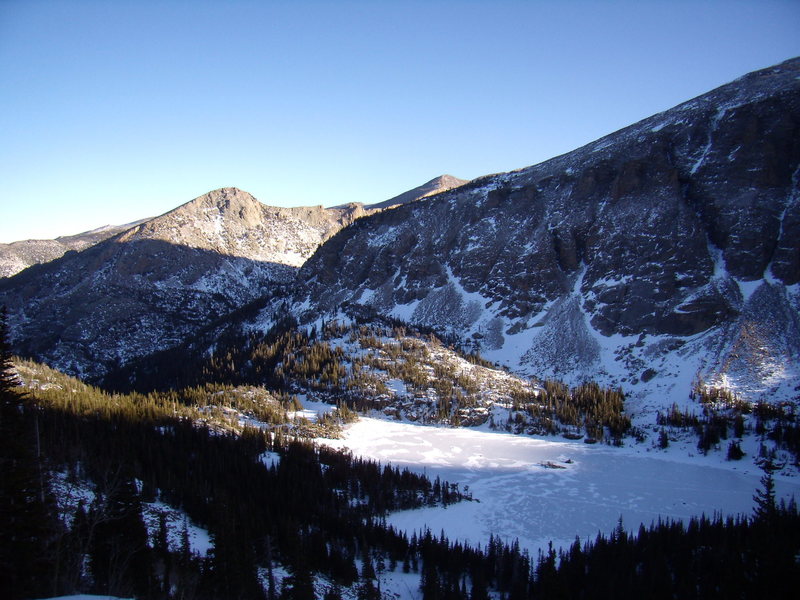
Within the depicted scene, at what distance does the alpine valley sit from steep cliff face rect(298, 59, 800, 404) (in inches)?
24.9

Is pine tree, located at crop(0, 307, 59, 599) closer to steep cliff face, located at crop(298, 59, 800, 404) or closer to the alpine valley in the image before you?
the alpine valley

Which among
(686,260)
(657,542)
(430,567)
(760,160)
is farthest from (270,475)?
(760,160)

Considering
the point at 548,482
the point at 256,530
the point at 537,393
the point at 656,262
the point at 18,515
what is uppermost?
the point at 656,262

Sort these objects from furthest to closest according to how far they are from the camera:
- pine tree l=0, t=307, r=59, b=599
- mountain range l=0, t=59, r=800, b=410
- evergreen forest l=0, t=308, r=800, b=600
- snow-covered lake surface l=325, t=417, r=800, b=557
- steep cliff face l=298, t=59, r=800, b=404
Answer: steep cliff face l=298, t=59, r=800, b=404
mountain range l=0, t=59, r=800, b=410
snow-covered lake surface l=325, t=417, r=800, b=557
evergreen forest l=0, t=308, r=800, b=600
pine tree l=0, t=307, r=59, b=599

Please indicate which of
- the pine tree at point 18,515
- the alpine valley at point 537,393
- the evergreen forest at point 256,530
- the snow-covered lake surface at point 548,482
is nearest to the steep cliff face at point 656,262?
the alpine valley at point 537,393

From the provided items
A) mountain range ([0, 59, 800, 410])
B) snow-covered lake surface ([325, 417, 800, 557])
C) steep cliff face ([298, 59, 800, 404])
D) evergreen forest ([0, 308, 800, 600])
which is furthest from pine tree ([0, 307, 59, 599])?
steep cliff face ([298, 59, 800, 404])

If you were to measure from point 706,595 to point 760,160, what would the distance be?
466 ft

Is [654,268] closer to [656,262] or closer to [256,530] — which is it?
[656,262]

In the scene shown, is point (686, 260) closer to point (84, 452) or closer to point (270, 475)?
point (270, 475)

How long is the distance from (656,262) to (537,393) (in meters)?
57.5

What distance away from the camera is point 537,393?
127125mm

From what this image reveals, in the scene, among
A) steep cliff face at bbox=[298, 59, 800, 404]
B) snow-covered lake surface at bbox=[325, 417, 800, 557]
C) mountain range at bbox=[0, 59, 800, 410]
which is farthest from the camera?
steep cliff face at bbox=[298, 59, 800, 404]

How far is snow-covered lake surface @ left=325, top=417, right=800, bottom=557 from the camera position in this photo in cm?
7006

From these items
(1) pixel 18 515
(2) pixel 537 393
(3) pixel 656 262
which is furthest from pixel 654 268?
(1) pixel 18 515
